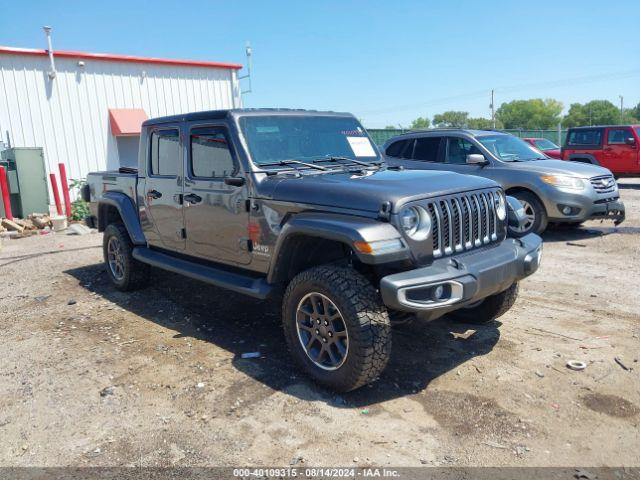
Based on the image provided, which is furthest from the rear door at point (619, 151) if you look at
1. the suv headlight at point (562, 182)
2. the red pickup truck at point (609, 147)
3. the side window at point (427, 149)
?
the side window at point (427, 149)

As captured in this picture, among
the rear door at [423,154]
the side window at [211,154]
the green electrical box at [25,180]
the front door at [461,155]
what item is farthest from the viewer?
the green electrical box at [25,180]

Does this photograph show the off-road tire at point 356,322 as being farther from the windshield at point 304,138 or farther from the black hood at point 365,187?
the windshield at point 304,138

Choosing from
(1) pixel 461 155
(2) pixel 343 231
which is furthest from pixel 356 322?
(1) pixel 461 155

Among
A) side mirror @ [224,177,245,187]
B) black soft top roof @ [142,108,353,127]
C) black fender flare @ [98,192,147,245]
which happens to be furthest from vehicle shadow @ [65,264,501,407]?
black soft top roof @ [142,108,353,127]

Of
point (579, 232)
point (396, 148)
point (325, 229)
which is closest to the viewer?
point (325, 229)

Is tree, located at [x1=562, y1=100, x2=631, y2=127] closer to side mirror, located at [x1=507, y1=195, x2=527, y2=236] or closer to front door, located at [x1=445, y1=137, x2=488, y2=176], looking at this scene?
front door, located at [x1=445, y1=137, x2=488, y2=176]

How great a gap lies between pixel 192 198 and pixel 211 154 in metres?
0.46

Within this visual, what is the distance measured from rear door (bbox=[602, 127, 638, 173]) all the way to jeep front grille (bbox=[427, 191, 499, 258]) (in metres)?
12.9

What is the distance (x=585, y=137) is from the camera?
15352mm

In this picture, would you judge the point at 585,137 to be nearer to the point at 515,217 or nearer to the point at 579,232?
the point at 579,232

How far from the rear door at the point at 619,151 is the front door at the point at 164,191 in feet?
44.6

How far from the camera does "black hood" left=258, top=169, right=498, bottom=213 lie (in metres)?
3.48

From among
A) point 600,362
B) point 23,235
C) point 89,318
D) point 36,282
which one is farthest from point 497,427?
point 23,235

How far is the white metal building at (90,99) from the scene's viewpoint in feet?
46.0
